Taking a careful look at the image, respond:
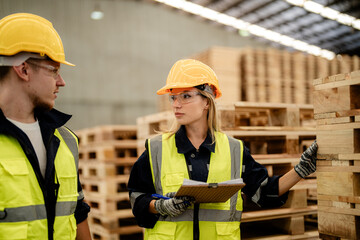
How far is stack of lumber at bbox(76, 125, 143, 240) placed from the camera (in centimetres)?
521

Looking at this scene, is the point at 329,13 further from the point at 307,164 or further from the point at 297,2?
the point at 307,164

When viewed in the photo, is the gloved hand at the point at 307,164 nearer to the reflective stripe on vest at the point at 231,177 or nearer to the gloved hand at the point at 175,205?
the reflective stripe on vest at the point at 231,177

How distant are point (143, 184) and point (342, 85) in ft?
5.23

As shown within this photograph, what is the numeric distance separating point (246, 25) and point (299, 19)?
95.7 inches

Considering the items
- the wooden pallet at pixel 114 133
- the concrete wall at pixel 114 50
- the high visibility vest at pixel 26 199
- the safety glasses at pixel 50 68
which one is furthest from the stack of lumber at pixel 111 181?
the concrete wall at pixel 114 50

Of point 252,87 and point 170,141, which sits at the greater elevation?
point 252,87

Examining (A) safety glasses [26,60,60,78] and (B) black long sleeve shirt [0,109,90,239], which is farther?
(A) safety glasses [26,60,60,78]

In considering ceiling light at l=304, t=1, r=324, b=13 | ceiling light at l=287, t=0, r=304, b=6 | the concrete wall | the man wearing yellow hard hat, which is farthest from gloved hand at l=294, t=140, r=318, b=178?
ceiling light at l=304, t=1, r=324, b=13

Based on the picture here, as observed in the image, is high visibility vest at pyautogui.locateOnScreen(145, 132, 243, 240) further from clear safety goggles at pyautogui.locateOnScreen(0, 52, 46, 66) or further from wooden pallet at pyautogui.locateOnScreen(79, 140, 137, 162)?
wooden pallet at pyautogui.locateOnScreen(79, 140, 137, 162)

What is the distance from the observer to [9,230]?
1841 mm

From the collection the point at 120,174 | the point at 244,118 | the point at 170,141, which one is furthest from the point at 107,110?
the point at 170,141

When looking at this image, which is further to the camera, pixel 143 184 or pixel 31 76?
pixel 143 184

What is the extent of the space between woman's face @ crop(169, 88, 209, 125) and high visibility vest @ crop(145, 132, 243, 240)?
20 cm

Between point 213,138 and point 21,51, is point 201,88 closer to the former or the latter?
point 213,138
